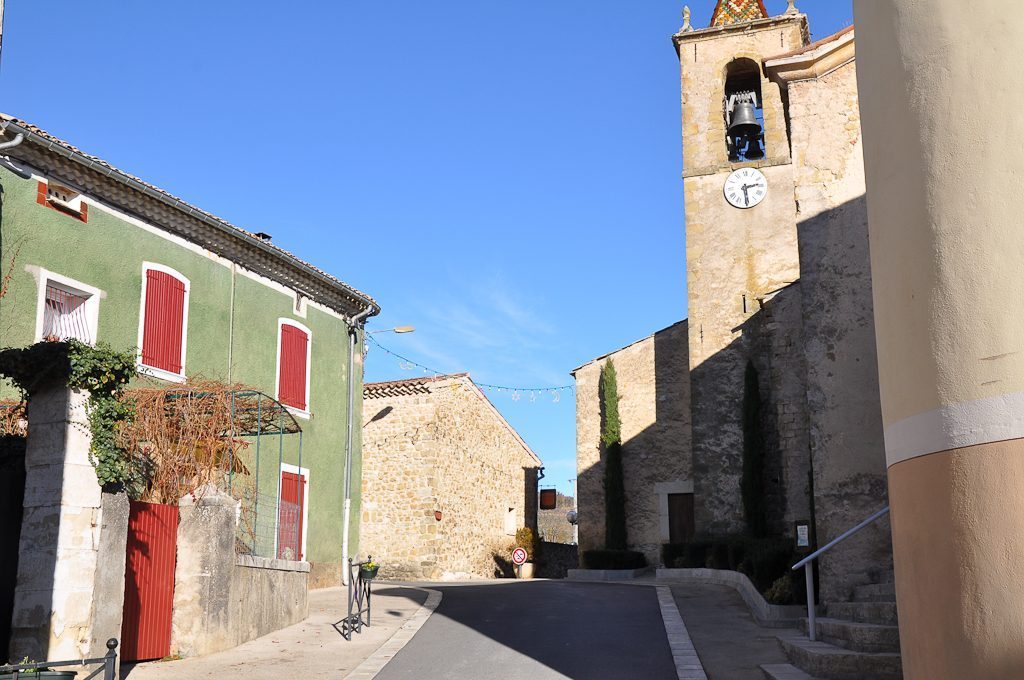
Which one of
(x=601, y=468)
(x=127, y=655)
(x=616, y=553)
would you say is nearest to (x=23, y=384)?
(x=127, y=655)

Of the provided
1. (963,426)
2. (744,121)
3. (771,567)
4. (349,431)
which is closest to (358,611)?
(771,567)

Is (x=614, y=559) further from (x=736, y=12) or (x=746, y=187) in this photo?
(x=736, y=12)

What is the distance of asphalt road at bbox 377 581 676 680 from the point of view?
9.94 m

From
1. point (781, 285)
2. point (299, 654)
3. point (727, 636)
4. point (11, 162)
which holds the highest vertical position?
point (781, 285)

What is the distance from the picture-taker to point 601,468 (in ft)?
88.5

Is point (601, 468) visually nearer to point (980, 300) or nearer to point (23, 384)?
point (23, 384)

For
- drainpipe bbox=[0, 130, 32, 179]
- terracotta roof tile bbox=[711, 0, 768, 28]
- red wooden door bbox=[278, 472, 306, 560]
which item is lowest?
red wooden door bbox=[278, 472, 306, 560]

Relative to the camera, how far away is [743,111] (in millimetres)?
24641

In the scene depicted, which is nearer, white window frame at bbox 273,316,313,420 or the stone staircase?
the stone staircase

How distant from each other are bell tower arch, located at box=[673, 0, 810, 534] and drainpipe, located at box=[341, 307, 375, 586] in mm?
8381

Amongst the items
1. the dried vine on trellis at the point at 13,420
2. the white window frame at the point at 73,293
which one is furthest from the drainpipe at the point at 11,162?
the dried vine on trellis at the point at 13,420

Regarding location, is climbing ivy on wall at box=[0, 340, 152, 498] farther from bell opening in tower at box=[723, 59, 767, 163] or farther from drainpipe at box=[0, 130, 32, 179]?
bell opening in tower at box=[723, 59, 767, 163]

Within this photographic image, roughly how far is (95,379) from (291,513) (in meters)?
8.83

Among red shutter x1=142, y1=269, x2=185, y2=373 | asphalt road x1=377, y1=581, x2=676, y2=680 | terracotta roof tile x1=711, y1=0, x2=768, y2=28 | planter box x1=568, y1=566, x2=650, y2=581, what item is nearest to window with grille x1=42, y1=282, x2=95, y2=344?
red shutter x1=142, y1=269, x2=185, y2=373
